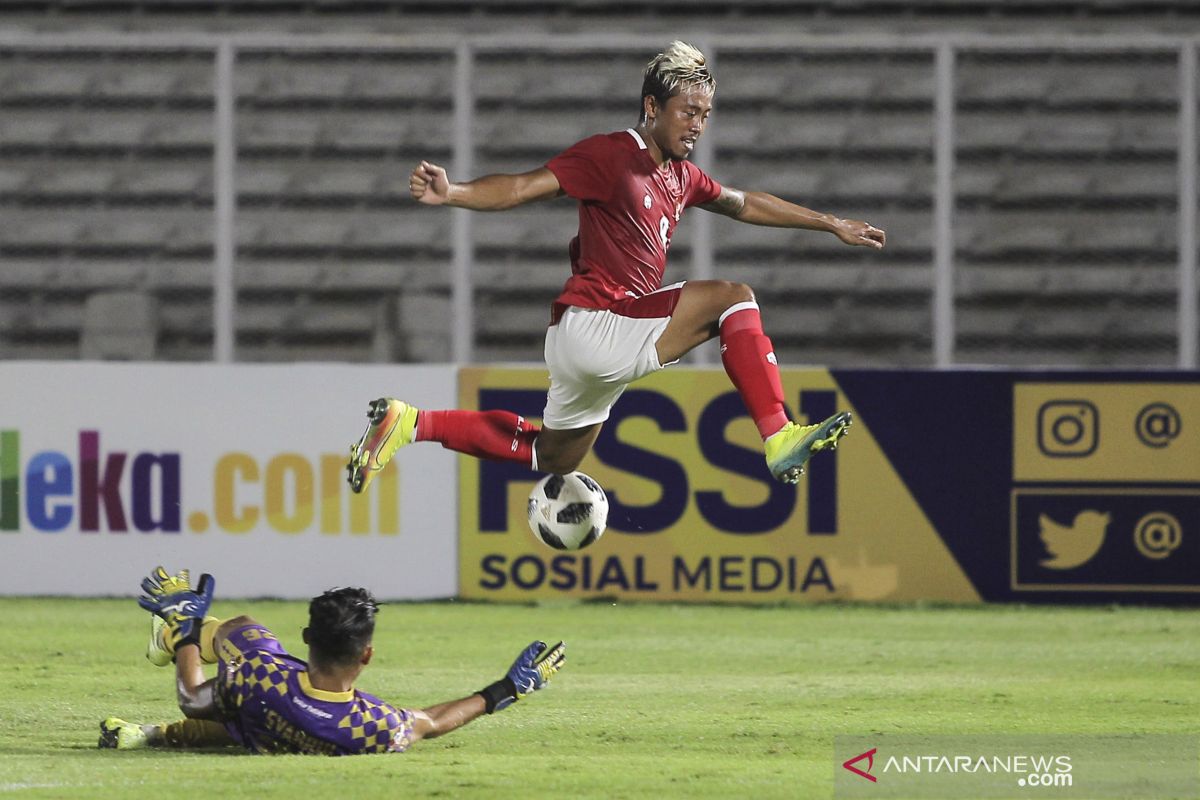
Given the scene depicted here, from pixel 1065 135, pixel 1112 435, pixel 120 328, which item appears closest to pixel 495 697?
pixel 1112 435

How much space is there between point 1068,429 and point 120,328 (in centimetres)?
636

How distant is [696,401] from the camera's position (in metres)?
12.0

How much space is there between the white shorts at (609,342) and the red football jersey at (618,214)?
0.08 meters

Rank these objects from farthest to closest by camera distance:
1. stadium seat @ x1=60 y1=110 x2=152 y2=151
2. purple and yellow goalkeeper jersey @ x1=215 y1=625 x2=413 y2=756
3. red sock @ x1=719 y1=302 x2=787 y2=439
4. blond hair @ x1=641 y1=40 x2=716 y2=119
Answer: stadium seat @ x1=60 y1=110 x2=152 y2=151, blond hair @ x1=641 y1=40 x2=716 y2=119, red sock @ x1=719 y1=302 x2=787 y2=439, purple and yellow goalkeeper jersey @ x1=215 y1=625 x2=413 y2=756

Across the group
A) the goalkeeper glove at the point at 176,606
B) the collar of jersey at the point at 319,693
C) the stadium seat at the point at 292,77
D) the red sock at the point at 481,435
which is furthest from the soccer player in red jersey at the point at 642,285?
the stadium seat at the point at 292,77

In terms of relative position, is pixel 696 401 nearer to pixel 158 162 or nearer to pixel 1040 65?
pixel 1040 65

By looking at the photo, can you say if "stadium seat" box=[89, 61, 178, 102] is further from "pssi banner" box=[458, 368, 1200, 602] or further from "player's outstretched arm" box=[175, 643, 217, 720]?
"player's outstretched arm" box=[175, 643, 217, 720]

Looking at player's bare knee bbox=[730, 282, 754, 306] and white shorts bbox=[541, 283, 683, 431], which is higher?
player's bare knee bbox=[730, 282, 754, 306]

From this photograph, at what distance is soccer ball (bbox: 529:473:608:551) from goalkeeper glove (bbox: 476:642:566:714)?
92 centimetres

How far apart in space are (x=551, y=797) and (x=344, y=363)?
6.64 meters

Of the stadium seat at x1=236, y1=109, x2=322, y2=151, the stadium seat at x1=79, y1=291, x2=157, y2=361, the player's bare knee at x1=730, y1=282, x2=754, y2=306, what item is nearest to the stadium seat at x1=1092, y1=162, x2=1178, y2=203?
the stadium seat at x1=236, y1=109, x2=322, y2=151

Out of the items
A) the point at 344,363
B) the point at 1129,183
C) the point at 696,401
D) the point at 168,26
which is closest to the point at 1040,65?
the point at 1129,183

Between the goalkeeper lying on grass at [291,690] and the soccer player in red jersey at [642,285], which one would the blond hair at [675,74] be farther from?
the goalkeeper lying on grass at [291,690]

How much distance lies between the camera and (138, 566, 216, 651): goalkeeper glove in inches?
274
